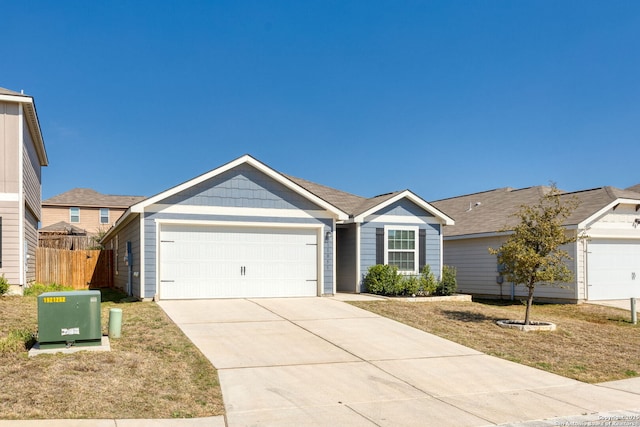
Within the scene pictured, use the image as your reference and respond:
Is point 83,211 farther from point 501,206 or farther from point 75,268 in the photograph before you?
point 501,206

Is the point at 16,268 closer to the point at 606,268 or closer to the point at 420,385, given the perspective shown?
the point at 420,385

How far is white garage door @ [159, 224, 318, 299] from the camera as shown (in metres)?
16.5

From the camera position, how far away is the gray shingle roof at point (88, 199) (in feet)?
139

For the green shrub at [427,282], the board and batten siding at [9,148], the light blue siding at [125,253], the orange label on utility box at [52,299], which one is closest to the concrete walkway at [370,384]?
the orange label on utility box at [52,299]

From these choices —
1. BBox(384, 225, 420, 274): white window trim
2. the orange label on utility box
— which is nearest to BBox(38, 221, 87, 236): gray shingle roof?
BBox(384, 225, 420, 274): white window trim

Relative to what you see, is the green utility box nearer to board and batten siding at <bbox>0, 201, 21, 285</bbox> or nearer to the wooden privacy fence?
board and batten siding at <bbox>0, 201, 21, 285</bbox>

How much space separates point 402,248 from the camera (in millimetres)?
20203

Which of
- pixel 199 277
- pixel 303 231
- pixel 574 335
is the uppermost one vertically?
pixel 303 231

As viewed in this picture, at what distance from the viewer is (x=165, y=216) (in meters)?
16.4

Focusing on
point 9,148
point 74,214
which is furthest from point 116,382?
point 74,214

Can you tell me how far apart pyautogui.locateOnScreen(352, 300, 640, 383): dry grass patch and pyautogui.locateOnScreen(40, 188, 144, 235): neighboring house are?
31.2 meters

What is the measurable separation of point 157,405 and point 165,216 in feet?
32.0

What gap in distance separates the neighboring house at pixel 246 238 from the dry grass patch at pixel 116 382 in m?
5.62

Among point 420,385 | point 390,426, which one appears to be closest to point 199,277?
point 420,385
